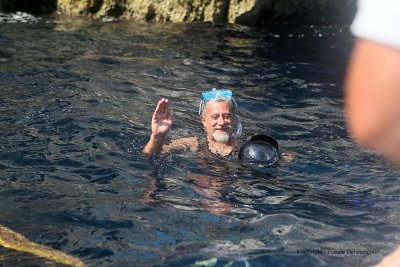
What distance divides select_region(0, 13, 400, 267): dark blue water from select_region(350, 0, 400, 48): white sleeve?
7.87 feet

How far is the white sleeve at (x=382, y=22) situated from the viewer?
145 centimetres

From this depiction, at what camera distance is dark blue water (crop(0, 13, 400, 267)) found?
3939 millimetres

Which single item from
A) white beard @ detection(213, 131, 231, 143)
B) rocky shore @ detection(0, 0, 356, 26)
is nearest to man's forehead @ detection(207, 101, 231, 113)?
white beard @ detection(213, 131, 231, 143)

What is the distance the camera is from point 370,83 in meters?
1.49

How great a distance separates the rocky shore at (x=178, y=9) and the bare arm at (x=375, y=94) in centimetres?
1356

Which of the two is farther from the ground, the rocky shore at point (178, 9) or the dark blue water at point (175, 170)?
the rocky shore at point (178, 9)

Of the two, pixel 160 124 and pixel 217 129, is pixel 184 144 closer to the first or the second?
pixel 217 129

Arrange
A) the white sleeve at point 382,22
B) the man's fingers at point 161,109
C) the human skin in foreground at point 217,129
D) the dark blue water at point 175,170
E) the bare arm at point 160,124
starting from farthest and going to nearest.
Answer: the human skin in foreground at point 217,129
the bare arm at point 160,124
the man's fingers at point 161,109
the dark blue water at point 175,170
the white sleeve at point 382,22

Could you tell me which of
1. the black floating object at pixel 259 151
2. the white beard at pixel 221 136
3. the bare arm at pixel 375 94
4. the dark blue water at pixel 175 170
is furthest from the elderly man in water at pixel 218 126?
the bare arm at pixel 375 94

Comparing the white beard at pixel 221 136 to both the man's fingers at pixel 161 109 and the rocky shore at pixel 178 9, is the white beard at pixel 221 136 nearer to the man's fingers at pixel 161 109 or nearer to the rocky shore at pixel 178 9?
the man's fingers at pixel 161 109

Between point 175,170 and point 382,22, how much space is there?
4.41 meters

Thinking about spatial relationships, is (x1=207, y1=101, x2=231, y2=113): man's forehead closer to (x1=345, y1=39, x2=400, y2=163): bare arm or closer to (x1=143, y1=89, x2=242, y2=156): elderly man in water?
(x1=143, y1=89, x2=242, y2=156): elderly man in water

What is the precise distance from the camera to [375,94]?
1.49 metres

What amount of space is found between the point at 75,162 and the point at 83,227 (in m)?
1.66
